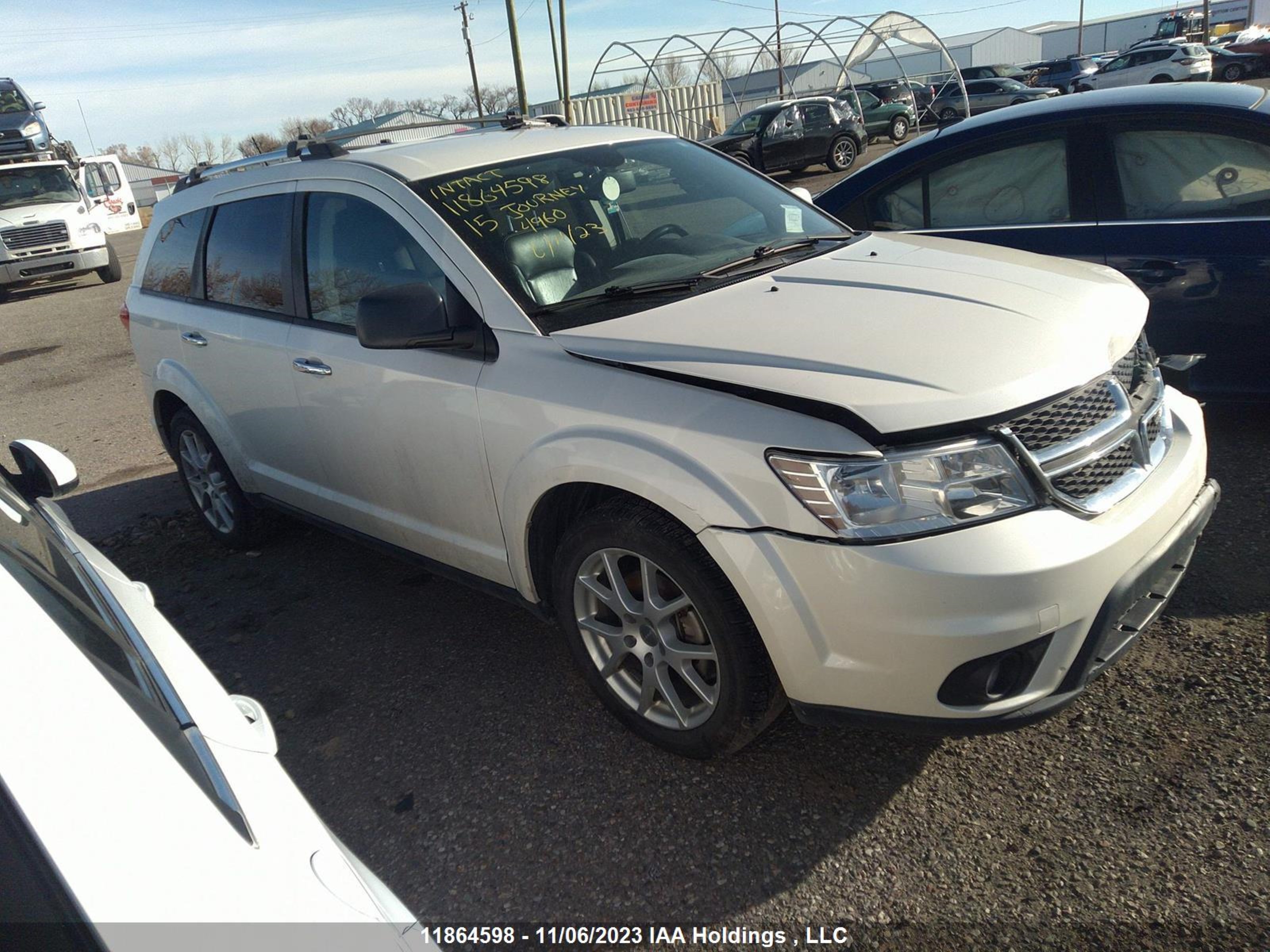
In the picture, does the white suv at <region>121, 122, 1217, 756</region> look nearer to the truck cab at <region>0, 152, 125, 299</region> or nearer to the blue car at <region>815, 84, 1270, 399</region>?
the blue car at <region>815, 84, 1270, 399</region>

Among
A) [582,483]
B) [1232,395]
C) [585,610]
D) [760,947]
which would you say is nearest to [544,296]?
[582,483]

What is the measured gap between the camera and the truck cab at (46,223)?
17812 millimetres

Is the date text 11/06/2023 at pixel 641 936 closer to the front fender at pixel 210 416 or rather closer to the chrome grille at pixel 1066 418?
the chrome grille at pixel 1066 418

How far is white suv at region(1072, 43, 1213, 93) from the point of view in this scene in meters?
32.7

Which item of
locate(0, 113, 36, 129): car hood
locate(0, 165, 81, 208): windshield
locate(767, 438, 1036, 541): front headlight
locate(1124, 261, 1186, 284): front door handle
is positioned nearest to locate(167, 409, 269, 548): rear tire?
locate(767, 438, 1036, 541): front headlight

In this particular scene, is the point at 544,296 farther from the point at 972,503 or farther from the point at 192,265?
the point at 192,265

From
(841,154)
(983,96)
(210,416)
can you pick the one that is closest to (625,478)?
(210,416)

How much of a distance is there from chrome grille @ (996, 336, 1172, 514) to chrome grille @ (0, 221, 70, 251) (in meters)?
19.9

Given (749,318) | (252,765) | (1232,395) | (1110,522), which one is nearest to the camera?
(252,765)

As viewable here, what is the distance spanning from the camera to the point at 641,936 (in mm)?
2309

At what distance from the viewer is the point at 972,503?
7.37 ft

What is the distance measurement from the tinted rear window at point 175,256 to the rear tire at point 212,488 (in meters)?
0.62

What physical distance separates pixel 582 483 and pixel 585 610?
1.30ft

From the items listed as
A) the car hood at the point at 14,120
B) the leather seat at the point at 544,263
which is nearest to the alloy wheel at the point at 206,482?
the leather seat at the point at 544,263
